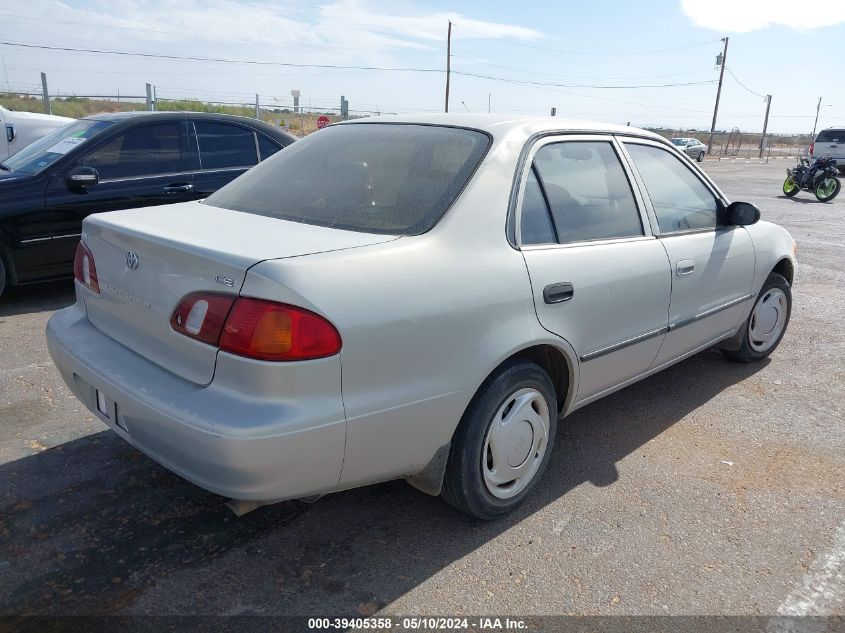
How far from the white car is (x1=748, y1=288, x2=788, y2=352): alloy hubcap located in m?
1.23

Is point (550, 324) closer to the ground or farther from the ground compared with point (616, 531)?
farther from the ground

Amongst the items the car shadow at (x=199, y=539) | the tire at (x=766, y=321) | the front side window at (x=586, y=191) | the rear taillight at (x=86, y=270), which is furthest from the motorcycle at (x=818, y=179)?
the rear taillight at (x=86, y=270)

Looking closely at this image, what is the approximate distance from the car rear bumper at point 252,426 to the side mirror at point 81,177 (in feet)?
12.5

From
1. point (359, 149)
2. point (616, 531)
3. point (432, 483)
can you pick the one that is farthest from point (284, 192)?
point (616, 531)

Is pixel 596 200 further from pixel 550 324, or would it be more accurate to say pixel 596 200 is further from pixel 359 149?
pixel 359 149

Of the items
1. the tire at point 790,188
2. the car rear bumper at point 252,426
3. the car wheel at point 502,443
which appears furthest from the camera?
the tire at point 790,188

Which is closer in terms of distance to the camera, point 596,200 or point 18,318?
point 596,200

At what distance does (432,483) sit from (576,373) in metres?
0.86

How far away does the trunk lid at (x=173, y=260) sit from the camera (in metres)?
2.20

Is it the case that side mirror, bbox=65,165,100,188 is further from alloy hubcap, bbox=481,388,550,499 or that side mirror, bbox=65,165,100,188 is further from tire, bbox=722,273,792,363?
tire, bbox=722,273,792,363

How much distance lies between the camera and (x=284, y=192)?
296cm

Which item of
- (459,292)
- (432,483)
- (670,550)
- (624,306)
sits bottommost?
(670,550)

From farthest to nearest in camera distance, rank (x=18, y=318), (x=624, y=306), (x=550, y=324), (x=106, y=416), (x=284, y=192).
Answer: (x=18, y=318) < (x=624, y=306) < (x=284, y=192) < (x=550, y=324) < (x=106, y=416)

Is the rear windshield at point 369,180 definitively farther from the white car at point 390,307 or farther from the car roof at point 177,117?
the car roof at point 177,117
